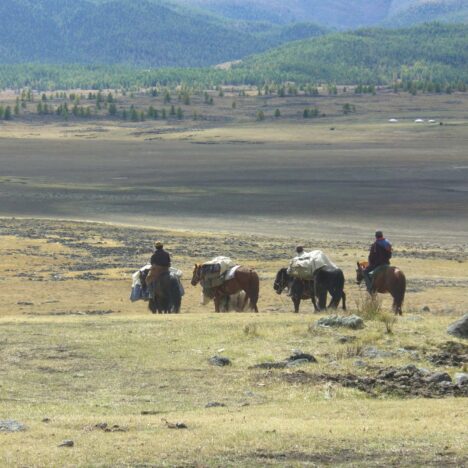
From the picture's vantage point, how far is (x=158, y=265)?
26.5 meters

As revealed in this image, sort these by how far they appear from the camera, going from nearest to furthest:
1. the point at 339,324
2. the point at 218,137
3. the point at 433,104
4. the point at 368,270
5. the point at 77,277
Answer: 1. the point at 339,324
2. the point at 368,270
3. the point at 77,277
4. the point at 218,137
5. the point at 433,104

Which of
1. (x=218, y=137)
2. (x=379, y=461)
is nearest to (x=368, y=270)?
(x=379, y=461)

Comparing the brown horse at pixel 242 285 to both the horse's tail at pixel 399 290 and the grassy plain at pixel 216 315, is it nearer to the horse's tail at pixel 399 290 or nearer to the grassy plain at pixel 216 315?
the grassy plain at pixel 216 315

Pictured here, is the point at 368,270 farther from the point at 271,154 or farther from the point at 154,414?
the point at 271,154

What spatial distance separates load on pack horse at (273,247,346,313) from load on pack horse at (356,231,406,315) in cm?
55

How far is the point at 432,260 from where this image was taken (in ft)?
129

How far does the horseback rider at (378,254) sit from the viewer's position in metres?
25.1

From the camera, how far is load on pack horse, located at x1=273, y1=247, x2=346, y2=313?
25.3 m

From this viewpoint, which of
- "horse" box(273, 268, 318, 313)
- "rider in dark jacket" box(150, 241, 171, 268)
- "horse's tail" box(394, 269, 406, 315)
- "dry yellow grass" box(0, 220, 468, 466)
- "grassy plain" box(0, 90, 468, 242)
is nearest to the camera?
"dry yellow grass" box(0, 220, 468, 466)

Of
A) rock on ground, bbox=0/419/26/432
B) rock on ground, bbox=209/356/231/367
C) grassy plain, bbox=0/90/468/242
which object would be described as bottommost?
grassy plain, bbox=0/90/468/242

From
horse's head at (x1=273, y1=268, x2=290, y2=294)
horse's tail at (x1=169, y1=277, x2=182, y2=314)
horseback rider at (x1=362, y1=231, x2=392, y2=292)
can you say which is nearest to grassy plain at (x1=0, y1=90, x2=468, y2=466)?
horseback rider at (x1=362, y1=231, x2=392, y2=292)

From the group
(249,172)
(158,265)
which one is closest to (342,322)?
(158,265)

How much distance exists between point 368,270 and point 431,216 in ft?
92.5

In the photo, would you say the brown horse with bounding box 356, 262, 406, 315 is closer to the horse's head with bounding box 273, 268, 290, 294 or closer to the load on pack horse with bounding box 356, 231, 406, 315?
the load on pack horse with bounding box 356, 231, 406, 315
